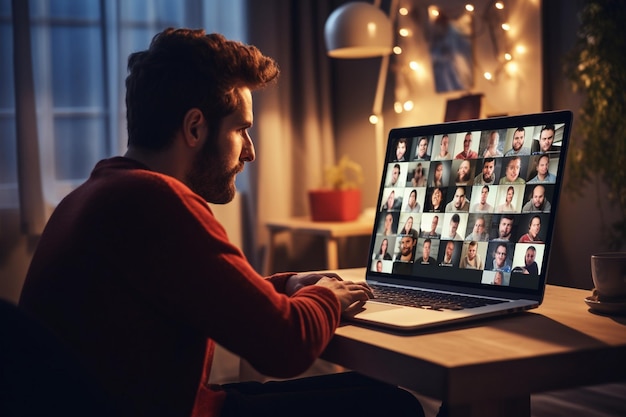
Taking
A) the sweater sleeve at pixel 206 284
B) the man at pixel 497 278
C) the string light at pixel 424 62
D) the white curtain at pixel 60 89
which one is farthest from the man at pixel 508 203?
the white curtain at pixel 60 89

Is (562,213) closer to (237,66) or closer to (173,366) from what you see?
(237,66)

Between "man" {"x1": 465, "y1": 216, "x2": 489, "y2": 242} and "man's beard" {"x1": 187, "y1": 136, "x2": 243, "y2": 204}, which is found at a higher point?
"man's beard" {"x1": 187, "y1": 136, "x2": 243, "y2": 204}

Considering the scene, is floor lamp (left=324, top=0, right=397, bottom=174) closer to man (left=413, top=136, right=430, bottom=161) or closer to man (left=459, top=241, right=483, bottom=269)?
man (left=413, top=136, right=430, bottom=161)

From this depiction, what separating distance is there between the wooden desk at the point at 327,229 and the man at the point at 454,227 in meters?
1.62

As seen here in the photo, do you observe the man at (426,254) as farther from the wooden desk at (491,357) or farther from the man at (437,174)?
the wooden desk at (491,357)

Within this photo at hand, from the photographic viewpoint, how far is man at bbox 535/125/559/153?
139 centimetres

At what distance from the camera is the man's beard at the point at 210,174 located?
135 centimetres

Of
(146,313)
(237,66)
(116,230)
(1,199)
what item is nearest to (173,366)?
(146,313)

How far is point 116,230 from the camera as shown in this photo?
111cm

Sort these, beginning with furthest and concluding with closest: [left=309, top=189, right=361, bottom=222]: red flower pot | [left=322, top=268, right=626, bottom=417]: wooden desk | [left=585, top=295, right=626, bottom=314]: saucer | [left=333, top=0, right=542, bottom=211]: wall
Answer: [left=309, top=189, right=361, bottom=222]: red flower pot → [left=333, top=0, right=542, bottom=211]: wall → [left=585, top=295, right=626, bottom=314]: saucer → [left=322, top=268, right=626, bottom=417]: wooden desk

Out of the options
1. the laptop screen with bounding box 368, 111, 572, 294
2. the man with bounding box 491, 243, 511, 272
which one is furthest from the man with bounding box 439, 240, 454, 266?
the man with bounding box 491, 243, 511, 272

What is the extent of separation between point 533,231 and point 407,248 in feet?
1.02

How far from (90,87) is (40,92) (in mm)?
211

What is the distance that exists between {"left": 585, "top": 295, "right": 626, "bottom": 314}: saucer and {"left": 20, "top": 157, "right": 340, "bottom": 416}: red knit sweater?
0.47 meters
